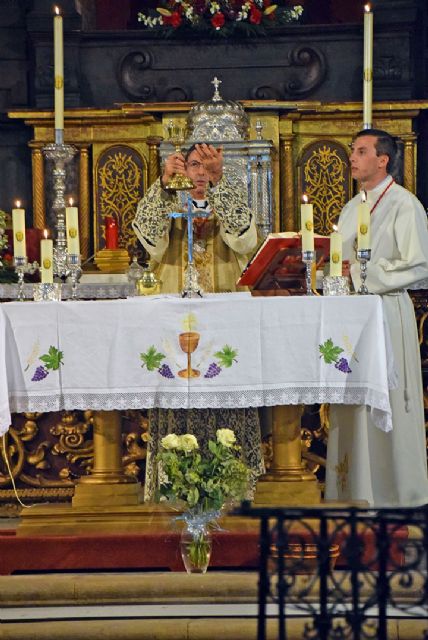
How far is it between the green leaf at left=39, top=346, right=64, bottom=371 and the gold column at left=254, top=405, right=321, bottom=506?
1.04 meters

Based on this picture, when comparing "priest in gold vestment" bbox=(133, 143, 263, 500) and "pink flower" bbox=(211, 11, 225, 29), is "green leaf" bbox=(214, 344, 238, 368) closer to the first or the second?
"priest in gold vestment" bbox=(133, 143, 263, 500)

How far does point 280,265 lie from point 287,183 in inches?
121

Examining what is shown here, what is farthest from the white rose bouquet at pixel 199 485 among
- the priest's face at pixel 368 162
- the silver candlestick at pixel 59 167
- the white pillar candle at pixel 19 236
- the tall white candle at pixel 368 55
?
the tall white candle at pixel 368 55

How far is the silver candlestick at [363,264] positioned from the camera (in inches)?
291

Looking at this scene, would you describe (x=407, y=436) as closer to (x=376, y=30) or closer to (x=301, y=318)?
(x=301, y=318)

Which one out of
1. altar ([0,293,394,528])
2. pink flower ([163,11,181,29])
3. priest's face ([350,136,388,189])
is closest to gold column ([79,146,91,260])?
pink flower ([163,11,181,29])

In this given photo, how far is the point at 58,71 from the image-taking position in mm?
9977

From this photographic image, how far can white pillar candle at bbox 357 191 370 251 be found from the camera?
24.2 feet

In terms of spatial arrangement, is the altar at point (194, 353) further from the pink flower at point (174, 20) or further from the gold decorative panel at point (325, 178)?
the pink flower at point (174, 20)

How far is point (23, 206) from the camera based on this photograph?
10906 millimetres

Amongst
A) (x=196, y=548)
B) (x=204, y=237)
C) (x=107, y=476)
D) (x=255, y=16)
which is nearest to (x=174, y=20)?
(x=255, y=16)

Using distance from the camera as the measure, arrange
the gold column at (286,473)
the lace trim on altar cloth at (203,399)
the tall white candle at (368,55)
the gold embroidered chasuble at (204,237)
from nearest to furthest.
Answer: the lace trim on altar cloth at (203,399) < the gold column at (286,473) < the gold embroidered chasuble at (204,237) < the tall white candle at (368,55)

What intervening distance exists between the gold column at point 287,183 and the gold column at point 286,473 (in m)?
3.13

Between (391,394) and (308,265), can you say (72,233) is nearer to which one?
(308,265)
